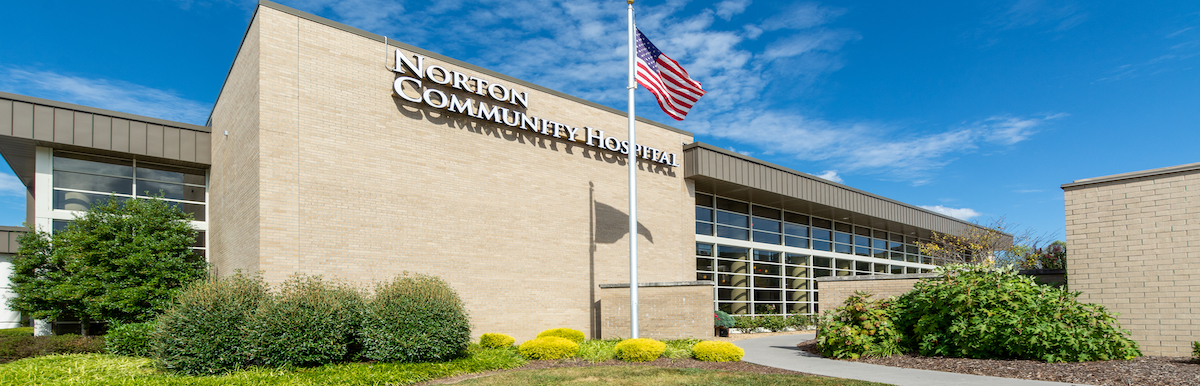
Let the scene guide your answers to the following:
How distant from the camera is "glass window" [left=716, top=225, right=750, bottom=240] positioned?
26.6 meters

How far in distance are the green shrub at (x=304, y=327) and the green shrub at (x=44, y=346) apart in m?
5.49

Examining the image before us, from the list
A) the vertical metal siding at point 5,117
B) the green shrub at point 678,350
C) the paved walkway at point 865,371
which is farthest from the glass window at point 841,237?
the vertical metal siding at point 5,117

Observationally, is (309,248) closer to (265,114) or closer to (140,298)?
(265,114)

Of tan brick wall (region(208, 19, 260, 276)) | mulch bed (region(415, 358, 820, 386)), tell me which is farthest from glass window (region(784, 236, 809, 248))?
tan brick wall (region(208, 19, 260, 276))

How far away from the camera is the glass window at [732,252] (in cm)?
2644

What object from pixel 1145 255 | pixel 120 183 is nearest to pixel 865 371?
pixel 1145 255

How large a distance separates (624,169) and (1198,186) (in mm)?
13976

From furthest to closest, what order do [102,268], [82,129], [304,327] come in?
[82,129] < [102,268] < [304,327]

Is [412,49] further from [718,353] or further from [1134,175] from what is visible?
[1134,175]

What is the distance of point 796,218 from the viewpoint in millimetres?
31125

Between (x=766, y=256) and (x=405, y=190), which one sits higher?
(x=405, y=190)

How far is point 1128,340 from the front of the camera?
11.6 m

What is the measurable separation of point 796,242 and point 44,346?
27.1m

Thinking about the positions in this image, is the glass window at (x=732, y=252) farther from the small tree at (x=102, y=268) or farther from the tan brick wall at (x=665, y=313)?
the small tree at (x=102, y=268)
